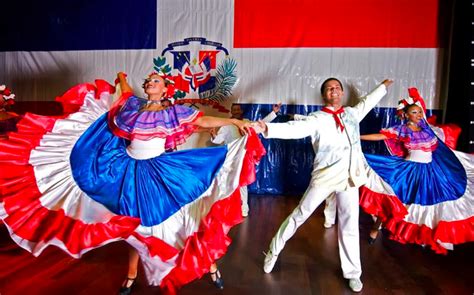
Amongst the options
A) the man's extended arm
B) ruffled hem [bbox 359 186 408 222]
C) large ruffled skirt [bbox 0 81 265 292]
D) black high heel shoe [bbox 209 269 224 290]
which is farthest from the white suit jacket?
black high heel shoe [bbox 209 269 224 290]

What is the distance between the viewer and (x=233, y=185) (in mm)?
2082

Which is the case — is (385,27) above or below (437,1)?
below

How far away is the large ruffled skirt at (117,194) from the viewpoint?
1908 mm

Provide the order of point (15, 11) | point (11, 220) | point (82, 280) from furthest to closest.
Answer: point (15, 11) < point (82, 280) < point (11, 220)

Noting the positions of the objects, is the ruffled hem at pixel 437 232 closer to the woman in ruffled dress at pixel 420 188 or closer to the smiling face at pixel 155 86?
the woman in ruffled dress at pixel 420 188

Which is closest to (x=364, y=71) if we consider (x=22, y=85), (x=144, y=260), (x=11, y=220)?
(x=144, y=260)

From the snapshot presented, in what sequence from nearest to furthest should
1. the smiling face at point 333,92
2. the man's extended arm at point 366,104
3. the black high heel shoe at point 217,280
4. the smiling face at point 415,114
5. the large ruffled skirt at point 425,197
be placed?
the black high heel shoe at point 217,280 → the smiling face at point 333,92 → the man's extended arm at point 366,104 → the large ruffled skirt at point 425,197 → the smiling face at point 415,114

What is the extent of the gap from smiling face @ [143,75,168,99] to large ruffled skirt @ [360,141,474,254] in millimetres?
1714

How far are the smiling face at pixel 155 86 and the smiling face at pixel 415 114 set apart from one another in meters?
2.11

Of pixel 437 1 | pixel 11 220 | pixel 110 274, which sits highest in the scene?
pixel 437 1

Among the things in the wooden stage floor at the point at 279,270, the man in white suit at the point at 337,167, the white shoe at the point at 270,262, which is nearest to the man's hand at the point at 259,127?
the man in white suit at the point at 337,167

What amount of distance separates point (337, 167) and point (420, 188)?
3.34 feet

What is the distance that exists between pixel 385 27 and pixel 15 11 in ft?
17.0

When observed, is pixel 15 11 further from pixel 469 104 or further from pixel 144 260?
pixel 469 104
